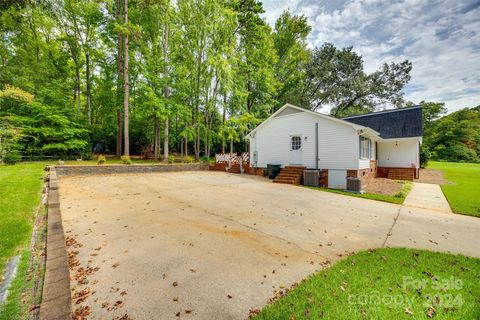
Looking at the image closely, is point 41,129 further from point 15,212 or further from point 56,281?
point 56,281

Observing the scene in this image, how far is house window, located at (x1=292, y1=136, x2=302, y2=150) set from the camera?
12997 millimetres

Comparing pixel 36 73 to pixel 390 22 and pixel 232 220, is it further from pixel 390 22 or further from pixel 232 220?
pixel 390 22

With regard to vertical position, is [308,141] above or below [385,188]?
above

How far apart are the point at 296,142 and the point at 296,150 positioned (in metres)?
0.54

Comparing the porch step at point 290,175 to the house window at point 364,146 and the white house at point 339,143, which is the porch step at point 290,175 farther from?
the house window at point 364,146

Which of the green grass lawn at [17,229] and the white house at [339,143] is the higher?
the white house at [339,143]

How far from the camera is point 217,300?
2197 mm

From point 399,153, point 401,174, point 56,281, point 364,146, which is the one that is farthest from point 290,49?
point 56,281

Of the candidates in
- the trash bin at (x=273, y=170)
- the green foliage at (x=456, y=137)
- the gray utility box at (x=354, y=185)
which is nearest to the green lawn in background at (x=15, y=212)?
the trash bin at (x=273, y=170)

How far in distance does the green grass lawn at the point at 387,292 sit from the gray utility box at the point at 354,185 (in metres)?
7.30

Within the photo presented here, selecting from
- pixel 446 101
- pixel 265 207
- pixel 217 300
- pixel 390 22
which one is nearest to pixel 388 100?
pixel 390 22

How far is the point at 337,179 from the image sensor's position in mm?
11320

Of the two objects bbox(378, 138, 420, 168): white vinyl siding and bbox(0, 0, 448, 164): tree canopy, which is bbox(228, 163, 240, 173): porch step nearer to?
bbox(0, 0, 448, 164): tree canopy

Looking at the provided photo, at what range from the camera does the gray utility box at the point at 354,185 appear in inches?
398
